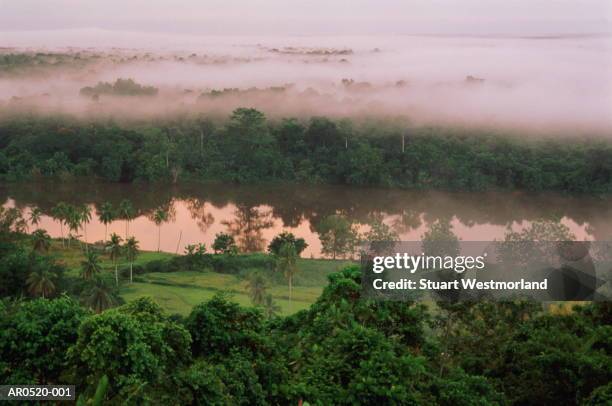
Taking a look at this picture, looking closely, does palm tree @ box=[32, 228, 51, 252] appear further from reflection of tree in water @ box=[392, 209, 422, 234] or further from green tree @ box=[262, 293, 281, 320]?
reflection of tree in water @ box=[392, 209, 422, 234]

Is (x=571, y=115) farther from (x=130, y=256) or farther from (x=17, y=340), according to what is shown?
(x=17, y=340)

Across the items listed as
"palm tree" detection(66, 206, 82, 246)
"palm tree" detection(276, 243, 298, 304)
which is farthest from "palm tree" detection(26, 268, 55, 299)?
"palm tree" detection(66, 206, 82, 246)

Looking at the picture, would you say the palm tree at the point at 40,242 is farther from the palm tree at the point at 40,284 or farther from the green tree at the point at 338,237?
the green tree at the point at 338,237

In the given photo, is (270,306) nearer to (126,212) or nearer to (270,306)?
(270,306)

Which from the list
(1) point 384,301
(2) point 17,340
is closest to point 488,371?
(1) point 384,301

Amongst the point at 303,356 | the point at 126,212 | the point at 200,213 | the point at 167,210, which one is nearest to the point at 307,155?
the point at 200,213
